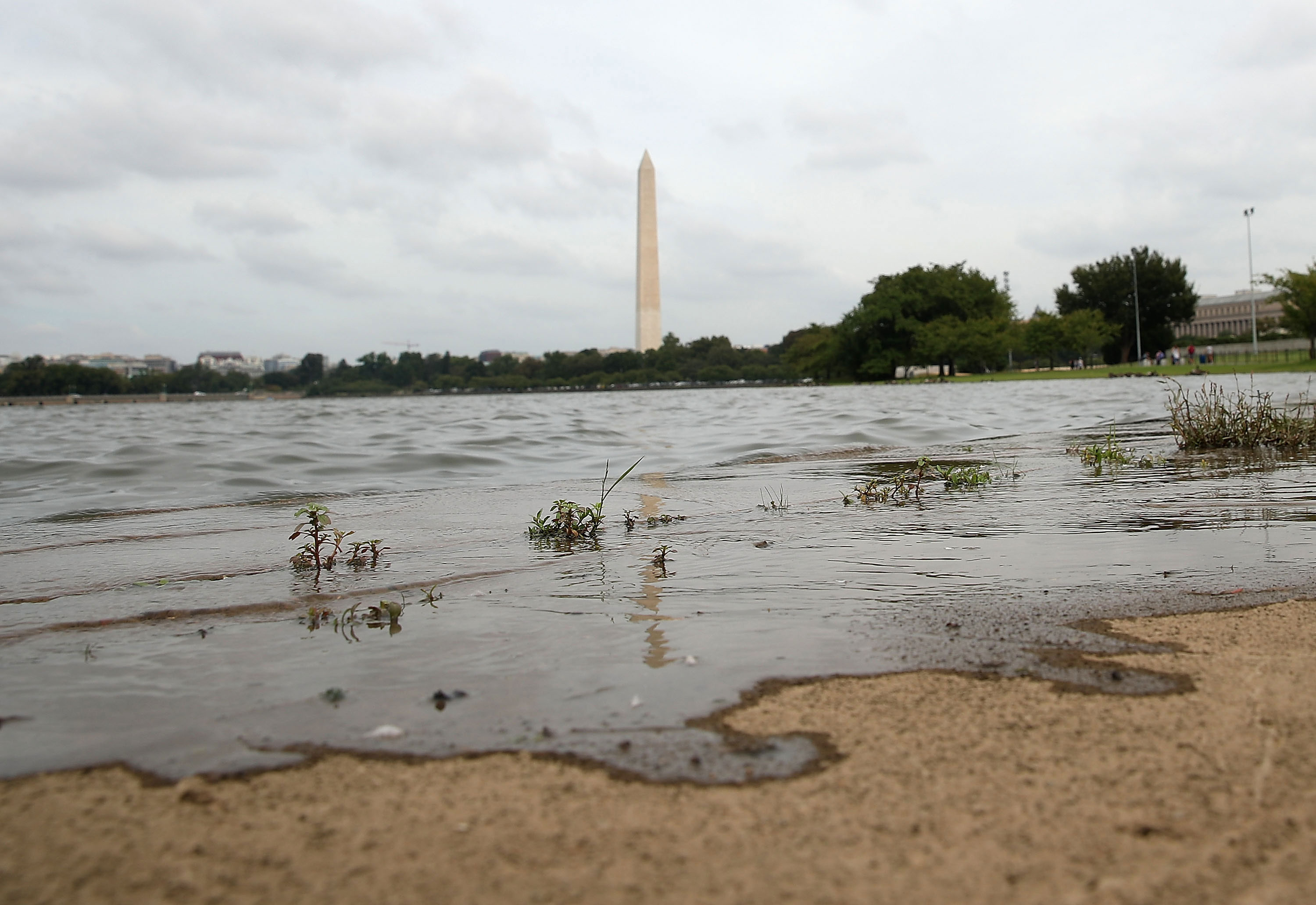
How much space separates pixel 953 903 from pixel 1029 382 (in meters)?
48.6

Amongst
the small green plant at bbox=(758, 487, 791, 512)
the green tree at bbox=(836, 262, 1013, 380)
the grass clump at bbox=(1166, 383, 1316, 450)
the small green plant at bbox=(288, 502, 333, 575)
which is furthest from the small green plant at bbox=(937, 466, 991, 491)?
the green tree at bbox=(836, 262, 1013, 380)

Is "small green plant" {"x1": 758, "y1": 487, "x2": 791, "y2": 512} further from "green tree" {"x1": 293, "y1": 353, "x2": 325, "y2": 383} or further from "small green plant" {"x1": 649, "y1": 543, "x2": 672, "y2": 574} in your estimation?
"green tree" {"x1": 293, "y1": 353, "x2": 325, "y2": 383}

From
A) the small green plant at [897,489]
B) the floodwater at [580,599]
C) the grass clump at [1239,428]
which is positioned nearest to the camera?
the floodwater at [580,599]

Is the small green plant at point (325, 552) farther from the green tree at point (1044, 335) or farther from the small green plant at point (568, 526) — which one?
the green tree at point (1044, 335)

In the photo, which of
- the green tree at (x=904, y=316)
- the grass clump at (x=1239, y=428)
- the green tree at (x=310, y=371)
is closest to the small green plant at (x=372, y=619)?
the grass clump at (x=1239, y=428)

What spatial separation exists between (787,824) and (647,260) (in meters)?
62.0

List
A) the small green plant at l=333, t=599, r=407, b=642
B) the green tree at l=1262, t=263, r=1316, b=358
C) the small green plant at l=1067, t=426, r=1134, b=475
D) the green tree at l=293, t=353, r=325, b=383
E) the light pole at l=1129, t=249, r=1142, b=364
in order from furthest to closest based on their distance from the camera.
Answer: the green tree at l=293, t=353, r=325, b=383, the light pole at l=1129, t=249, r=1142, b=364, the green tree at l=1262, t=263, r=1316, b=358, the small green plant at l=1067, t=426, r=1134, b=475, the small green plant at l=333, t=599, r=407, b=642

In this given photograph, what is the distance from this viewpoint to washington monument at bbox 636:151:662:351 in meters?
60.0

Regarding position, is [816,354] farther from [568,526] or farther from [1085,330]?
[568,526]

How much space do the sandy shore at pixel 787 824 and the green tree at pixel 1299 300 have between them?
53395 millimetres

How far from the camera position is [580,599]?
3805 mm

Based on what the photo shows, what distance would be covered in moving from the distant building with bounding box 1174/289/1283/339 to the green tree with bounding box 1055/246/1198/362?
5021 cm

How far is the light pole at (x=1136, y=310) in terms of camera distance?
230 feet

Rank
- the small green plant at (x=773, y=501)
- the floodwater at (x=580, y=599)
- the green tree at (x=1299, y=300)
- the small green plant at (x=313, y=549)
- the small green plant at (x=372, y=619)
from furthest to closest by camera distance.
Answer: the green tree at (x=1299, y=300), the small green plant at (x=773, y=501), the small green plant at (x=313, y=549), the small green plant at (x=372, y=619), the floodwater at (x=580, y=599)
